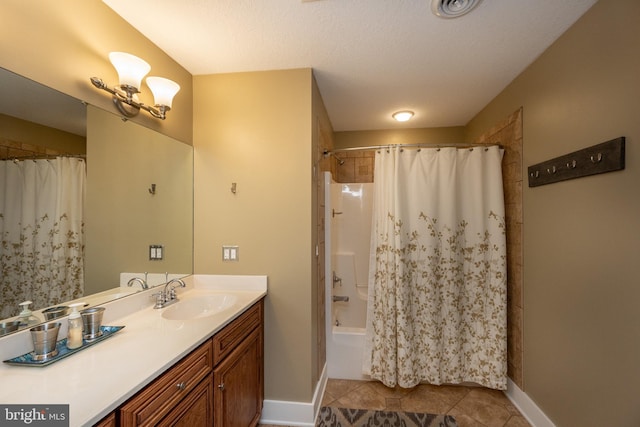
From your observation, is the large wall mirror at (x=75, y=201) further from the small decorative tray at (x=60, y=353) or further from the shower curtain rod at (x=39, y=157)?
the small decorative tray at (x=60, y=353)

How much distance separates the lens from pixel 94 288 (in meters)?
1.35

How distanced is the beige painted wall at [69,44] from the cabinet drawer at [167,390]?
1302 millimetres

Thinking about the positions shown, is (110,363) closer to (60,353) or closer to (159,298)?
(60,353)

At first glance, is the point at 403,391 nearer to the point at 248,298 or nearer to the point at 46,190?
the point at 248,298

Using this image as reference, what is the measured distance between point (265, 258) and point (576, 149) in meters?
2.00

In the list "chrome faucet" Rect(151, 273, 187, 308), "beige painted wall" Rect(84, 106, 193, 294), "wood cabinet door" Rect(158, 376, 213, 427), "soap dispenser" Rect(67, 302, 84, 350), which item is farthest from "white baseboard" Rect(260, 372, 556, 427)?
"soap dispenser" Rect(67, 302, 84, 350)

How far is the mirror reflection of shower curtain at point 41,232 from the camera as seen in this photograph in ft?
3.35

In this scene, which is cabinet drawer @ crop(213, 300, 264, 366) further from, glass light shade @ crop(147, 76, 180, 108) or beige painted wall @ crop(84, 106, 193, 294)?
glass light shade @ crop(147, 76, 180, 108)

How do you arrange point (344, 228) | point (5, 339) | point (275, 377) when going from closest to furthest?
point (5, 339) < point (275, 377) < point (344, 228)

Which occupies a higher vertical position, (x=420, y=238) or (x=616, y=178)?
(x=616, y=178)

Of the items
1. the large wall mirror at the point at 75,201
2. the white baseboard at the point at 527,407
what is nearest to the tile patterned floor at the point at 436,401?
the white baseboard at the point at 527,407

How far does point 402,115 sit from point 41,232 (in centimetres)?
288

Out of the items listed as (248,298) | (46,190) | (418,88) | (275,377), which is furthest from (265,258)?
(418,88)

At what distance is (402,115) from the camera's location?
283 centimetres
